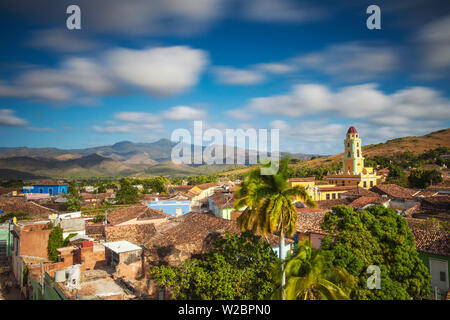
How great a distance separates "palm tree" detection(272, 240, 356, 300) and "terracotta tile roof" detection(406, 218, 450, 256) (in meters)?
9.44

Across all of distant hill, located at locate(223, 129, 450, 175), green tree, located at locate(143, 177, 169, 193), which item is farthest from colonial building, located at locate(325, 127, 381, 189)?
distant hill, located at locate(223, 129, 450, 175)

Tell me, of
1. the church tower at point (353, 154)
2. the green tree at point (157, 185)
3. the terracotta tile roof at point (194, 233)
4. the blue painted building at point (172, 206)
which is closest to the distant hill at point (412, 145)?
the church tower at point (353, 154)

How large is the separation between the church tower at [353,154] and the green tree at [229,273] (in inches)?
2234

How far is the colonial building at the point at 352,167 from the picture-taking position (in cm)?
6159

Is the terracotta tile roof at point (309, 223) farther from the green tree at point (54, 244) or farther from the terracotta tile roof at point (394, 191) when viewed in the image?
the green tree at point (54, 244)

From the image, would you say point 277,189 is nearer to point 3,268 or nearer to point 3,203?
point 3,268

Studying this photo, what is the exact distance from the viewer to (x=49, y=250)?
22.2 meters

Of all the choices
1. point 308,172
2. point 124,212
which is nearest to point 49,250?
point 124,212

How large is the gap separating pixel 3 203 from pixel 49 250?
28.4 m

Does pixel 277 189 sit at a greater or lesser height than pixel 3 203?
greater

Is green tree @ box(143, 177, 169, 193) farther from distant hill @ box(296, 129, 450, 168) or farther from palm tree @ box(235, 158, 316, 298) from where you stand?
palm tree @ box(235, 158, 316, 298)

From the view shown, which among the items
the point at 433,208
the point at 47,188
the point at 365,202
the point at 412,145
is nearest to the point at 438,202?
the point at 433,208

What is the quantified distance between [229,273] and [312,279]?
13.1 ft

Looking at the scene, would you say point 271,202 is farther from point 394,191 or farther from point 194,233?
point 394,191
